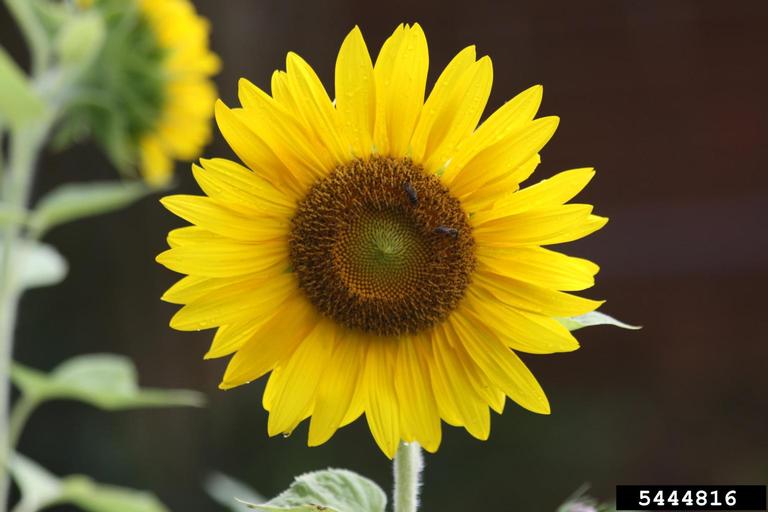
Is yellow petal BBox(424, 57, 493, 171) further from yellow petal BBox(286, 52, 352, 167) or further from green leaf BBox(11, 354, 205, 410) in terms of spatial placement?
green leaf BBox(11, 354, 205, 410)

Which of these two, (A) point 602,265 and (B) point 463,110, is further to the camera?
(A) point 602,265

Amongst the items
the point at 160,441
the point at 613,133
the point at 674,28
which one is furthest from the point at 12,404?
the point at 674,28

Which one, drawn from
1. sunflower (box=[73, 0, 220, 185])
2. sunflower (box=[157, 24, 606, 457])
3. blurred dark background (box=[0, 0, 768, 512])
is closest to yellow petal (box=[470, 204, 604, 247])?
sunflower (box=[157, 24, 606, 457])

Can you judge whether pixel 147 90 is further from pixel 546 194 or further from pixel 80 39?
pixel 546 194

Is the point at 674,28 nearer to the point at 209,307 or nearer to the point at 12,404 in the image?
the point at 12,404

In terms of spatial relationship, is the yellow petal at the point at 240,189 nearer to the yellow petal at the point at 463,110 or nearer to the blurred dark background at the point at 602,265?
the yellow petal at the point at 463,110

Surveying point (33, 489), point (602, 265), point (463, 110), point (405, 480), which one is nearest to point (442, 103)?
point (463, 110)
